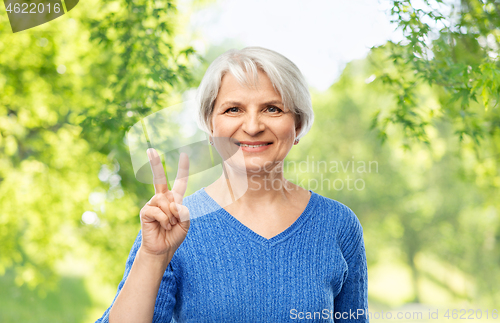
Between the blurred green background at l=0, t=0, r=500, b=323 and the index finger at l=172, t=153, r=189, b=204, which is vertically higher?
the blurred green background at l=0, t=0, r=500, b=323

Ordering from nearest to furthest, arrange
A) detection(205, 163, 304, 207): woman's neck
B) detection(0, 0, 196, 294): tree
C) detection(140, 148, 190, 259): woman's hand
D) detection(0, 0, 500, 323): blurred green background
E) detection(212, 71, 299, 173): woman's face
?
detection(140, 148, 190, 259): woman's hand
detection(212, 71, 299, 173): woman's face
detection(205, 163, 304, 207): woman's neck
detection(0, 0, 500, 323): blurred green background
detection(0, 0, 196, 294): tree

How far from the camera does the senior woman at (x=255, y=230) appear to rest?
1.16 meters

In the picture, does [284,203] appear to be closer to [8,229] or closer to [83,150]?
[83,150]

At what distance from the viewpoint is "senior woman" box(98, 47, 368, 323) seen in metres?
1.16

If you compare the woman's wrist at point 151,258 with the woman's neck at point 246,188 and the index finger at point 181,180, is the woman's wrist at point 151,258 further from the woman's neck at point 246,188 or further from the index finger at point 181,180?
the woman's neck at point 246,188

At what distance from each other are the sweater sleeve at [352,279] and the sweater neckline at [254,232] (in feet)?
0.49

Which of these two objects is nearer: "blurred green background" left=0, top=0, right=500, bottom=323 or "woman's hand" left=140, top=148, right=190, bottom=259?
"woman's hand" left=140, top=148, right=190, bottom=259

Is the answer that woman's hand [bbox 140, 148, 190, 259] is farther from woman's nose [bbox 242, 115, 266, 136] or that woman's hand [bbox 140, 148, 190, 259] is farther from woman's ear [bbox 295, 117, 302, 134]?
woman's ear [bbox 295, 117, 302, 134]

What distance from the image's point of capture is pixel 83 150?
426 centimetres

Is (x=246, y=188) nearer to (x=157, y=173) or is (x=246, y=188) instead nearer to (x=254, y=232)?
(x=254, y=232)

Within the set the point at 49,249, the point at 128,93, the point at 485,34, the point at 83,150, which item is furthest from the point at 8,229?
the point at 485,34

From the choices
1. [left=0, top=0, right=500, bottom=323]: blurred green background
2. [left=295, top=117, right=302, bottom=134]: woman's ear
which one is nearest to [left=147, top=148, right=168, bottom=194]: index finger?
[left=295, top=117, right=302, bottom=134]: woman's ear

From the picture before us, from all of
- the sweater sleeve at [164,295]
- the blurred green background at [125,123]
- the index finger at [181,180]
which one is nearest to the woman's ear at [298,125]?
the index finger at [181,180]

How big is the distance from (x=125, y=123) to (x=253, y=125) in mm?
1923
